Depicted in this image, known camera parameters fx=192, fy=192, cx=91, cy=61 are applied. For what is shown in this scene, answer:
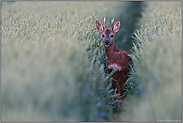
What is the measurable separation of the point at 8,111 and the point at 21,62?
1056mm

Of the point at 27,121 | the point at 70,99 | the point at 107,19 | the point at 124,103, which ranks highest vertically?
the point at 107,19

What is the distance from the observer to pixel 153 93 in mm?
3150

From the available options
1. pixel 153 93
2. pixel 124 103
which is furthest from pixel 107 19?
pixel 153 93

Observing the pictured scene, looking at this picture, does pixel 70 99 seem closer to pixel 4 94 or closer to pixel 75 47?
pixel 4 94

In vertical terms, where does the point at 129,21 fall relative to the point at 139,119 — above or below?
above

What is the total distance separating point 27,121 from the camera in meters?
2.67

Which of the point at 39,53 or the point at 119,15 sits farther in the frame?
the point at 119,15

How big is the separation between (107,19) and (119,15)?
1501 millimetres

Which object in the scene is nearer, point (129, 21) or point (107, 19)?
point (107, 19)

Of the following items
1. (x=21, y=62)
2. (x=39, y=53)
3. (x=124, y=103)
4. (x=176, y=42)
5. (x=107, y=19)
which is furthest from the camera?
(x=107, y=19)

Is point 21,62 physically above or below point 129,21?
below

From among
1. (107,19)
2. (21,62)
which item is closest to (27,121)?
(21,62)

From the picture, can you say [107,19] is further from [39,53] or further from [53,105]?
[53,105]

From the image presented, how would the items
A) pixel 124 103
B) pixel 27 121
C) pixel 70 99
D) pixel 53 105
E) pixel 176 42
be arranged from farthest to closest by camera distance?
1. pixel 124 103
2. pixel 176 42
3. pixel 70 99
4. pixel 53 105
5. pixel 27 121
